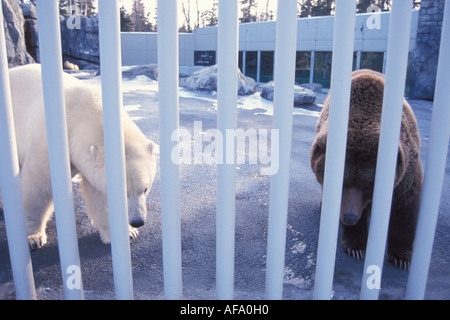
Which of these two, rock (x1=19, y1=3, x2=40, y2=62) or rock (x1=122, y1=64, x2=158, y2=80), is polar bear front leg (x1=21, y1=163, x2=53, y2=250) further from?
rock (x1=19, y1=3, x2=40, y2=62)

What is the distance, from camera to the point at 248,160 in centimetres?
350

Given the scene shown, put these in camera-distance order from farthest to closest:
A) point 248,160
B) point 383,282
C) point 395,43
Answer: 1. point 248,160
2. point 383,282
3. point 395,43

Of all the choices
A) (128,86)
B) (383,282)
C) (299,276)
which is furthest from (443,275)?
(128,86)

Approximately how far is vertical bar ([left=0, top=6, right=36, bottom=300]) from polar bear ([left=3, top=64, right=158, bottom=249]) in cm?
62

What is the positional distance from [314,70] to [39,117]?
15.0 metres

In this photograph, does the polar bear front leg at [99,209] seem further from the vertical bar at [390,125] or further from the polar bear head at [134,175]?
the vertical bar at [390,125]

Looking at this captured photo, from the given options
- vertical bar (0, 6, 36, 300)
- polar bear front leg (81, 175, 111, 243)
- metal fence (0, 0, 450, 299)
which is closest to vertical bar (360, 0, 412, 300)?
metal fence (0, 0, 450, 299)

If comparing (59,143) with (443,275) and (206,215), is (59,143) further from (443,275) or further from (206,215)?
(443,275)

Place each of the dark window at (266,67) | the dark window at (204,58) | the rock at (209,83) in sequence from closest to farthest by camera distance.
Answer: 1. the rock at (209,83)
2. the dark window at (266,67)
3. the dark window at (204,58)

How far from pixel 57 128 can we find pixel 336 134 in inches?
30.2

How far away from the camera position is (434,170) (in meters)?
1.00

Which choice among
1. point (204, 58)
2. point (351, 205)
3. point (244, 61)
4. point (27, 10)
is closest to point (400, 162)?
point (351, 205)

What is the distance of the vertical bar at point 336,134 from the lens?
90cm

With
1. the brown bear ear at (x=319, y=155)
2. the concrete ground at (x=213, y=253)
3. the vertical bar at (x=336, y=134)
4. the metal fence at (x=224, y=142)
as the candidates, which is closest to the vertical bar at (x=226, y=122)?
the metal fence at (x=224, y=142)
